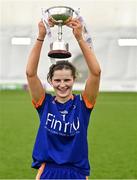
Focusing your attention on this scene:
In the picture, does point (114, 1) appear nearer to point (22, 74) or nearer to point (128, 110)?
point (22, 74)

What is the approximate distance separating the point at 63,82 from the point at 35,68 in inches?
8.0

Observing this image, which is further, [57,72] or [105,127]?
[105,127]

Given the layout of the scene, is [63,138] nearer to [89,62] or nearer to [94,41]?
[89,62]

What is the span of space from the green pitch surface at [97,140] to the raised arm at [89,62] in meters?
3.08

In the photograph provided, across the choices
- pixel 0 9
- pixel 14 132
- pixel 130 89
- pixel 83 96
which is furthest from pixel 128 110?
pixel 83 96

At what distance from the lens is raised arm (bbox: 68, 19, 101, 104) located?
3309 millimetres

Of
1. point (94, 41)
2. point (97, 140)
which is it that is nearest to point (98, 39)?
point (94, 41)

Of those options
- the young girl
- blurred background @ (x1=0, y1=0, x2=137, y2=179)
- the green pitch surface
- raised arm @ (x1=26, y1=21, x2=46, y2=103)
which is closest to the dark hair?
the young girl

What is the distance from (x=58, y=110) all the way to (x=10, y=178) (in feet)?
10.0

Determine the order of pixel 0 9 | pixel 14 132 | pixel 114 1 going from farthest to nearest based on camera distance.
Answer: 1. pixel 114 1
2. pixel 0 9
3. pixel 14 132

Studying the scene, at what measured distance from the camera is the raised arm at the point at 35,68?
339 cm

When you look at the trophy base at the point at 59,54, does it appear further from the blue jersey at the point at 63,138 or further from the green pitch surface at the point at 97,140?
the green pitch surface at the point at 97,140

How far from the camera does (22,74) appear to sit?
74.9 feet

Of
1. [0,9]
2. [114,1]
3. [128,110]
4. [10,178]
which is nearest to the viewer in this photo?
[10,178]
